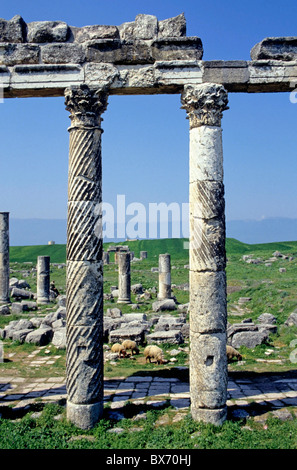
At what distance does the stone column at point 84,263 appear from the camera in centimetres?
758

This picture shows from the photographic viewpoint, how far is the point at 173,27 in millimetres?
7777

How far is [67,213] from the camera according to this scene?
787 centimetres

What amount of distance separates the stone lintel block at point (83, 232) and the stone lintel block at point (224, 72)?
3136mm

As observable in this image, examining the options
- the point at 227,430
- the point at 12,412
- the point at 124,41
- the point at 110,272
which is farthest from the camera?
the point at 110,272

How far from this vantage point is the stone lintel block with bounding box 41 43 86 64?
25.5ft

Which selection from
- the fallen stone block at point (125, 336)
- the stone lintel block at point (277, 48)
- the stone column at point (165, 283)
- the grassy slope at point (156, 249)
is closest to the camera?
the stone lintel block at point (277, 48)

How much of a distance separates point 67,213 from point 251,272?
91.3 feet

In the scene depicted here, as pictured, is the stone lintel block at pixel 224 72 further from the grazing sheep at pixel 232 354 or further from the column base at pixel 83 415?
the grazing sheep at pixel 232 354

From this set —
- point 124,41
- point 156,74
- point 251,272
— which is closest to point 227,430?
point 156,74

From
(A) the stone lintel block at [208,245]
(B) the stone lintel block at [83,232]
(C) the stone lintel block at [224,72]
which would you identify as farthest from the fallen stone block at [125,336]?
(C) the stone lintel block at [224,72]

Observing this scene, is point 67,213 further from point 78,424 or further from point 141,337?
point 141,337

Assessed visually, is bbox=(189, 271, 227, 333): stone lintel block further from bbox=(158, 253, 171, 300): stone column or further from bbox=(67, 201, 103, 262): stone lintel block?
bbox=(158, 253, 171, 300): stone column

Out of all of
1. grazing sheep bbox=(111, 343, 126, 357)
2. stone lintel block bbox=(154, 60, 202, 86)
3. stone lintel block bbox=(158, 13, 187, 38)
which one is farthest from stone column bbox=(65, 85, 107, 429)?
grazing sheep bbox=(111, 343, 126, 357)

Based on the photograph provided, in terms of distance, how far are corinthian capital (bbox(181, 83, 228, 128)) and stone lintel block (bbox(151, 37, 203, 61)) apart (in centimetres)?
A: 57
